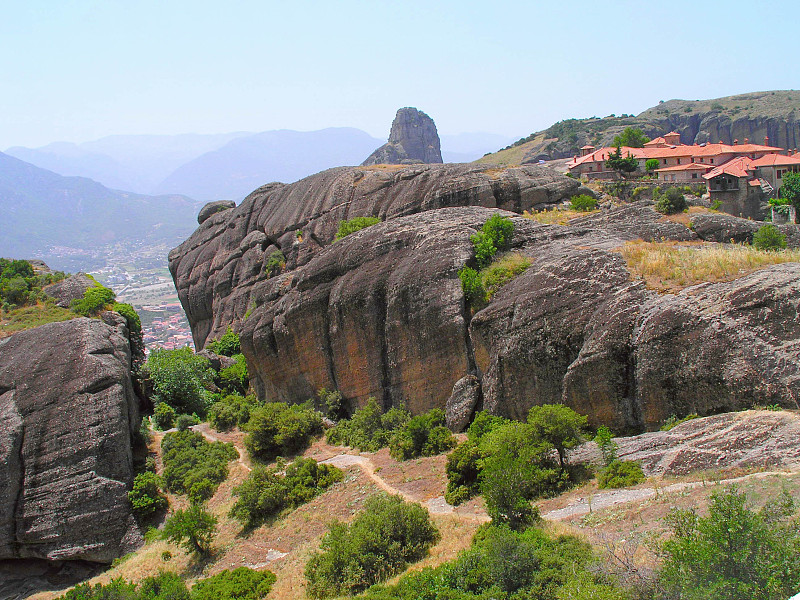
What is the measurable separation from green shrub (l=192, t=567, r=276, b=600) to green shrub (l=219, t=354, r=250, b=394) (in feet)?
75.8

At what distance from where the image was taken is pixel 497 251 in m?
29.7

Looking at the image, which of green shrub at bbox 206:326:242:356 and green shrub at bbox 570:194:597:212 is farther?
green shrub at bbox 206:326:242:356

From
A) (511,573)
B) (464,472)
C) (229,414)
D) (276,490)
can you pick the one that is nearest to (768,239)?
(464,472)

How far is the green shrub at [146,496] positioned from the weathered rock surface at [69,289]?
2017 cm

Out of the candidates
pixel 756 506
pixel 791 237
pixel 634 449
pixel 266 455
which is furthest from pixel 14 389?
pixel 791 237

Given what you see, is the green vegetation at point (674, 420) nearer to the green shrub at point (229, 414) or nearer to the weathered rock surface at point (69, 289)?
the green shrub at point (229, 414)

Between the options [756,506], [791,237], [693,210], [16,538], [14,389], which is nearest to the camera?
[756,506]

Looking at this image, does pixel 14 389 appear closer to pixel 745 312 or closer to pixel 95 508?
pixel 95 508

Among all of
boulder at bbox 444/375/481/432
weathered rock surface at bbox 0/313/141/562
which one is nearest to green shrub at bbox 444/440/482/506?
boulder at bbox 444/375/481/432

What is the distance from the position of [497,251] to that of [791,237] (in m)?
18.4

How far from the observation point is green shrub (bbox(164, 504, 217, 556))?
23.1 m

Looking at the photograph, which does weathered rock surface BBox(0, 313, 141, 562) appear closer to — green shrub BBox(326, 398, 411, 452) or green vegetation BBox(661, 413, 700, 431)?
green shrub BBox(326, 398, 411, 452)

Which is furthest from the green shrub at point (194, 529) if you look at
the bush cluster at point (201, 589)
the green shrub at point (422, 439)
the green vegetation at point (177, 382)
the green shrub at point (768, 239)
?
the green shrub at point (768, 239)

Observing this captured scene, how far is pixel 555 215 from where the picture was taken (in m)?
40.1
